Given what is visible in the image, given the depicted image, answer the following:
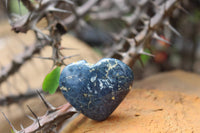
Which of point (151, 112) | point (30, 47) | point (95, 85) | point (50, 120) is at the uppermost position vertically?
point (30, 47)

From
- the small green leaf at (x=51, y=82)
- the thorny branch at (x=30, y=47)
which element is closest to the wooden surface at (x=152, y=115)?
the small green leaf at (x=51, y=82)

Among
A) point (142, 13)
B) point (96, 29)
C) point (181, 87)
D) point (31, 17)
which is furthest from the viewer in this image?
point (96, 29)

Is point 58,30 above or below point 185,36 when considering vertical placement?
above

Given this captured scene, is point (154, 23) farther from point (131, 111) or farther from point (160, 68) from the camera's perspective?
point (160, 68)

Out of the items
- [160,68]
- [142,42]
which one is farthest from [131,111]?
[160,68]

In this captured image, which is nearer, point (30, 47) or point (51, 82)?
point (51, 82)

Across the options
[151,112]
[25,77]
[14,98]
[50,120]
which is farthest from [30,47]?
[151,112]

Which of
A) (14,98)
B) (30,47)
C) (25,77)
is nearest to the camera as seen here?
(14,98)

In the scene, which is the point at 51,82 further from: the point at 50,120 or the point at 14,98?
the point at 14,98
